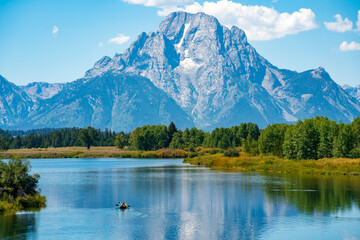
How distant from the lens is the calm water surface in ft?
145

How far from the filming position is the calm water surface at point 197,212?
4419cm

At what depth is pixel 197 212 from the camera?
55531 millimetres

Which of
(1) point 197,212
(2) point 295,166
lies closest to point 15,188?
(1) point 197,212

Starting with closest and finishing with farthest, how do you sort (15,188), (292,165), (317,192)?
(15,188) < (317,192) < (292,165)

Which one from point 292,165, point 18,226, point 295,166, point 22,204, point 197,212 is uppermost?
point 292,165

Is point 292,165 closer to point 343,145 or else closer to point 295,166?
point 295,166

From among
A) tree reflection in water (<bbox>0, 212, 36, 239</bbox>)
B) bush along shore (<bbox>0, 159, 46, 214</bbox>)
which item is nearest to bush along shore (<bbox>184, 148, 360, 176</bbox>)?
bush along shore (<bbox>0, 159, 46, 214</bbox>)

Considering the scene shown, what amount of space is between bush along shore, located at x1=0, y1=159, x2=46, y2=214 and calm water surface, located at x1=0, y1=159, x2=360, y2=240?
216 centimetres

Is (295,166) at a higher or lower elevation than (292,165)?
lower

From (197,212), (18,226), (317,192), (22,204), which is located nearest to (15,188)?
(22,204)

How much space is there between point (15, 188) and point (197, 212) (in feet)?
72.3

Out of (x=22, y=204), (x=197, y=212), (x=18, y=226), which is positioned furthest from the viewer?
(x=197, y=212)

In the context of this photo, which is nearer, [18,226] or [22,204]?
[18,226]

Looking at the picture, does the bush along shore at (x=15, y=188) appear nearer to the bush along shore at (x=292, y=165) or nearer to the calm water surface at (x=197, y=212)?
the calm water surface at (x=197, y=212)
